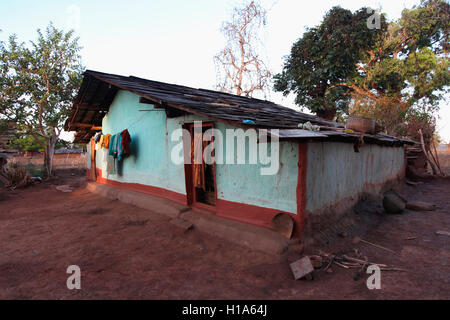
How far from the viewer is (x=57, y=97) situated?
47.4 ft

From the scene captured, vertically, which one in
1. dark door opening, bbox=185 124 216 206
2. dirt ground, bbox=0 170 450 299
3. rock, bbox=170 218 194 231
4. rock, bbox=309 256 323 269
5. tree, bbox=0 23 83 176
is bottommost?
dirt ground, bbox=0 170 450 299

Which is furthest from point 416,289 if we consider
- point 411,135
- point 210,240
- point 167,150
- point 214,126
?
point 411,135

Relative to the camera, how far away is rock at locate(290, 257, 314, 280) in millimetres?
3435

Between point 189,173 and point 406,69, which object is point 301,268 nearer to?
point 189,173

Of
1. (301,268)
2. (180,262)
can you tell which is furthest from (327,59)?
(180,262)

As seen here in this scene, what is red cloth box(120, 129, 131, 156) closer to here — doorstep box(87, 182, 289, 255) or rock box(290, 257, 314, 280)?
doorstep box(87, 182, 289, 255)

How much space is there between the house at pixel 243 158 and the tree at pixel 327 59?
728 cm

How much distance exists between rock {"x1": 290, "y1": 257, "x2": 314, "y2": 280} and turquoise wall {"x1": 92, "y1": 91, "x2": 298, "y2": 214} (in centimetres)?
87

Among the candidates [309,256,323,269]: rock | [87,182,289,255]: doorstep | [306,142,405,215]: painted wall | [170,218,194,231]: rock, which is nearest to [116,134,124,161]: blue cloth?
[87,182,289,255]: doorstep

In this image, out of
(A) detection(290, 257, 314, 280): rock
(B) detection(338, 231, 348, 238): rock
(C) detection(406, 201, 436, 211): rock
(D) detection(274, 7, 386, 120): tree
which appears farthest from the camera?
(D) detection(274, 7, 386, 120): tree

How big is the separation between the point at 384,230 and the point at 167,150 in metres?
5.79

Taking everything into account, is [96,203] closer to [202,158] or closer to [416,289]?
[202,158]

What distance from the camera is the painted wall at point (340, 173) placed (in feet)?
14.4

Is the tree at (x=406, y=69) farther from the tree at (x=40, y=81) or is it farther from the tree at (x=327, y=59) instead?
the tree at (x=40, y=81)
